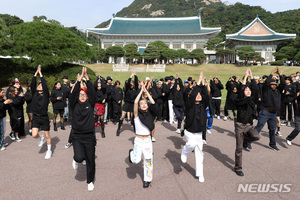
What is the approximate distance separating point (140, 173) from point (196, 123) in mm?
1585

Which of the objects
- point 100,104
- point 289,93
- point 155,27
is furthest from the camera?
point 155,27

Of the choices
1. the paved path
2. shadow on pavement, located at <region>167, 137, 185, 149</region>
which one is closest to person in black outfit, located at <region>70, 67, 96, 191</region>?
the paved path

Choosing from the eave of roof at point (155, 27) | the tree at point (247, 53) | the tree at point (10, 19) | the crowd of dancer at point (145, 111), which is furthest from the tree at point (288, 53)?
the tree at point (10, 19)

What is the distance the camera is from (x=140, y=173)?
414cm

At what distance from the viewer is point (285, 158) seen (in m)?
4.90

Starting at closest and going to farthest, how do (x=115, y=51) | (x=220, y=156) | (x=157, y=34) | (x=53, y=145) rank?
(x=220, y=156)
(x=53, y=145)
(x=115, y=51)
(x=157, y=34)

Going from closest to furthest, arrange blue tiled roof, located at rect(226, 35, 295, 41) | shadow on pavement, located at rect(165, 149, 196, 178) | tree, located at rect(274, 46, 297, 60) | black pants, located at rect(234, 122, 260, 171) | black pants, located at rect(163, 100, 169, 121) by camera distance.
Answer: black pants, located at rect(234, 122, 260, 171) < shadow on pavement, located at rect(165, 149, 196, 178) < black pants, located at rect(163, 100, 169, 121) < tree, located at rect(274, 46, 297, 60) < blue tiled roof, located at rect(226, 35, 295, 41)

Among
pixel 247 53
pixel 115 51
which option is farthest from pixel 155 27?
pixel 247 53

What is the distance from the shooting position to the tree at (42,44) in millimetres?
15953

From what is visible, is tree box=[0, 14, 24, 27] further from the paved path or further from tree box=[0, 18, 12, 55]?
the paved path

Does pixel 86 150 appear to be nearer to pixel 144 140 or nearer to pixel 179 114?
pixel 144 140

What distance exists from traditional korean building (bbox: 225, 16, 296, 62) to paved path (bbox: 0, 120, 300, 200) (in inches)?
1560

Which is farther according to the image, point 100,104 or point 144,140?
point 100,104

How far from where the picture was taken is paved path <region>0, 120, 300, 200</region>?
3.41m
